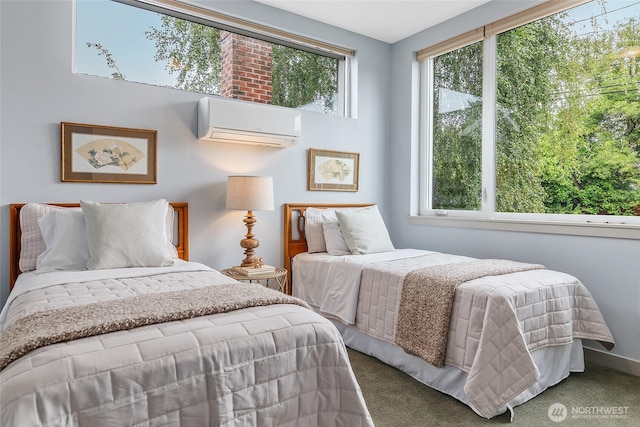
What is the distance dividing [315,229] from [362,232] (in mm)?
436

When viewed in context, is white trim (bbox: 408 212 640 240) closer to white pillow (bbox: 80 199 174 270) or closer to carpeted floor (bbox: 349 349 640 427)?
carpeted floor (bbox: 349 349 640 427)

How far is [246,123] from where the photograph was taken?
3.08 metres

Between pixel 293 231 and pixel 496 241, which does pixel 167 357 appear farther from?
pixel 496 241

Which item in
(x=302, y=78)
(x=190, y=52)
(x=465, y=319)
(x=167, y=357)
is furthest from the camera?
(x=302, y=78)

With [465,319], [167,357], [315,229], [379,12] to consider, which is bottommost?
[465,319]

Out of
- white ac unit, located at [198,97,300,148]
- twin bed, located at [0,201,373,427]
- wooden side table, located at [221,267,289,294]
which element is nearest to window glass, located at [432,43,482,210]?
white ac unit, located at [198,97,300,148]

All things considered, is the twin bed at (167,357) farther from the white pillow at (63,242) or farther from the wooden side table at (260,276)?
the wooden side table at (260,276)

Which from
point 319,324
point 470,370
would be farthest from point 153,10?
point 470,370

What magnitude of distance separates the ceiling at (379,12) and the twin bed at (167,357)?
2573mm

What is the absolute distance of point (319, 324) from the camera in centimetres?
152

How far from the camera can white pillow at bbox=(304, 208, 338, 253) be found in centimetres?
353

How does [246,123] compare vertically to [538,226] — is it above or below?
above

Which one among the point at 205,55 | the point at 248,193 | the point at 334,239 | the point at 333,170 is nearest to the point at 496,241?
the point at 334,239

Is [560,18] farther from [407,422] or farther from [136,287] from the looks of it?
[136,287]
